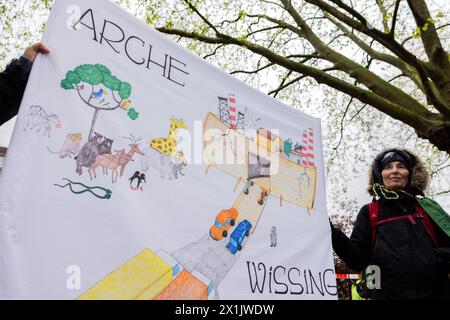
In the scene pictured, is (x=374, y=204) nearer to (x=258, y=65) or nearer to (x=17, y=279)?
(x=17, y=279)

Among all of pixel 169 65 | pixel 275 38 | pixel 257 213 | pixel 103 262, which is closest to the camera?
pixel 103 262

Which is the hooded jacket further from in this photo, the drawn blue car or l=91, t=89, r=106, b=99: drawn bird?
l=91, t=89, r=106, b=99: drawn bird

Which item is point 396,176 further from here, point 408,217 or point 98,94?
point 98,94

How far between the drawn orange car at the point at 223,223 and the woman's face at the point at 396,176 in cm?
98

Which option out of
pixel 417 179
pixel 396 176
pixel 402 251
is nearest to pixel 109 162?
pixel 402 251

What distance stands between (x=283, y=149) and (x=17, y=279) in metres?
1.49

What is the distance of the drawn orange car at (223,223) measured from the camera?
1735mm

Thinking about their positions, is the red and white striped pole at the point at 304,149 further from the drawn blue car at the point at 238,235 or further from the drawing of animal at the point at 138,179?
the drawing of animal at the point at 138,179

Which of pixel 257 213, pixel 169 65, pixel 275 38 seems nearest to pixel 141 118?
pixel 169 65

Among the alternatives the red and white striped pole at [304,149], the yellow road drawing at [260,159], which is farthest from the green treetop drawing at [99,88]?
the red and white striped pole at [304,149]

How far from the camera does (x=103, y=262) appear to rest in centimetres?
135

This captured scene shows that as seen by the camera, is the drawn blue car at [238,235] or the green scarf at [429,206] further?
the green scarf at [429,206]

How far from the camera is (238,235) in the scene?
5.99ft

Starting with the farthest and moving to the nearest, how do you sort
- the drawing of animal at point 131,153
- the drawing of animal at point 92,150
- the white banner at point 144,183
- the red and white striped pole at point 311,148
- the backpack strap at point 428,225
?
the red and white striped pole at point 311,148
the backpack strap at point 428,225
the drawing of animal at point 131,153
the drawing of animal at point 92,150
the white banner at point 144,183
